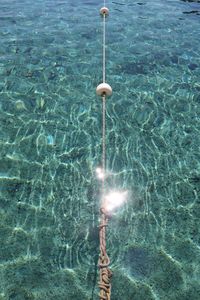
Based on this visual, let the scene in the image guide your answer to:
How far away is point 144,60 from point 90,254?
9316 mm

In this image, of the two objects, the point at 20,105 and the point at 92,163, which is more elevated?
the point at 20,105

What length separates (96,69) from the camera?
12570 millimetres

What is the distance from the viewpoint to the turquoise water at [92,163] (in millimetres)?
6352

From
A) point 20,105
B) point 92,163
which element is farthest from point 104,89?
point 20,105

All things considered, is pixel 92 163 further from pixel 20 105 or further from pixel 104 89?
pixel 20 105

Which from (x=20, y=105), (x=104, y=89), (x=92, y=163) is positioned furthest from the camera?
(x=20, y=105)

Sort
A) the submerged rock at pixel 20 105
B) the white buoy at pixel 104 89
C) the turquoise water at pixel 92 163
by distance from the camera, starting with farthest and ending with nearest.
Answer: the submerged rock at pixel 20 105, the white buoy at pixel 104 89, the turquoise water at pixel 92 163

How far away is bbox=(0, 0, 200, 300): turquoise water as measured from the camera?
635cm

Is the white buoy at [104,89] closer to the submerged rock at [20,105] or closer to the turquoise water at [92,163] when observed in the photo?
the turquoise water at [92,163]

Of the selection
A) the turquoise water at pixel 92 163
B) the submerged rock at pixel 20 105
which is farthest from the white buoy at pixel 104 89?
the submerged rock at pixel 20 105

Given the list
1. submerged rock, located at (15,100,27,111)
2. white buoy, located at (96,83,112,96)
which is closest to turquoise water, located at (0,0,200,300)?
submerged rock, located at (15,100,27,111)

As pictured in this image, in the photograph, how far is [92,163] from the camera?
863 centimetres

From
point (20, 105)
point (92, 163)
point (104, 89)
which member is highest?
point (104, 89)

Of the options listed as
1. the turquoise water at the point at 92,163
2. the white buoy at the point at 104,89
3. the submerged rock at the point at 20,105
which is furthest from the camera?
the submerged rock at the point at 20,105
